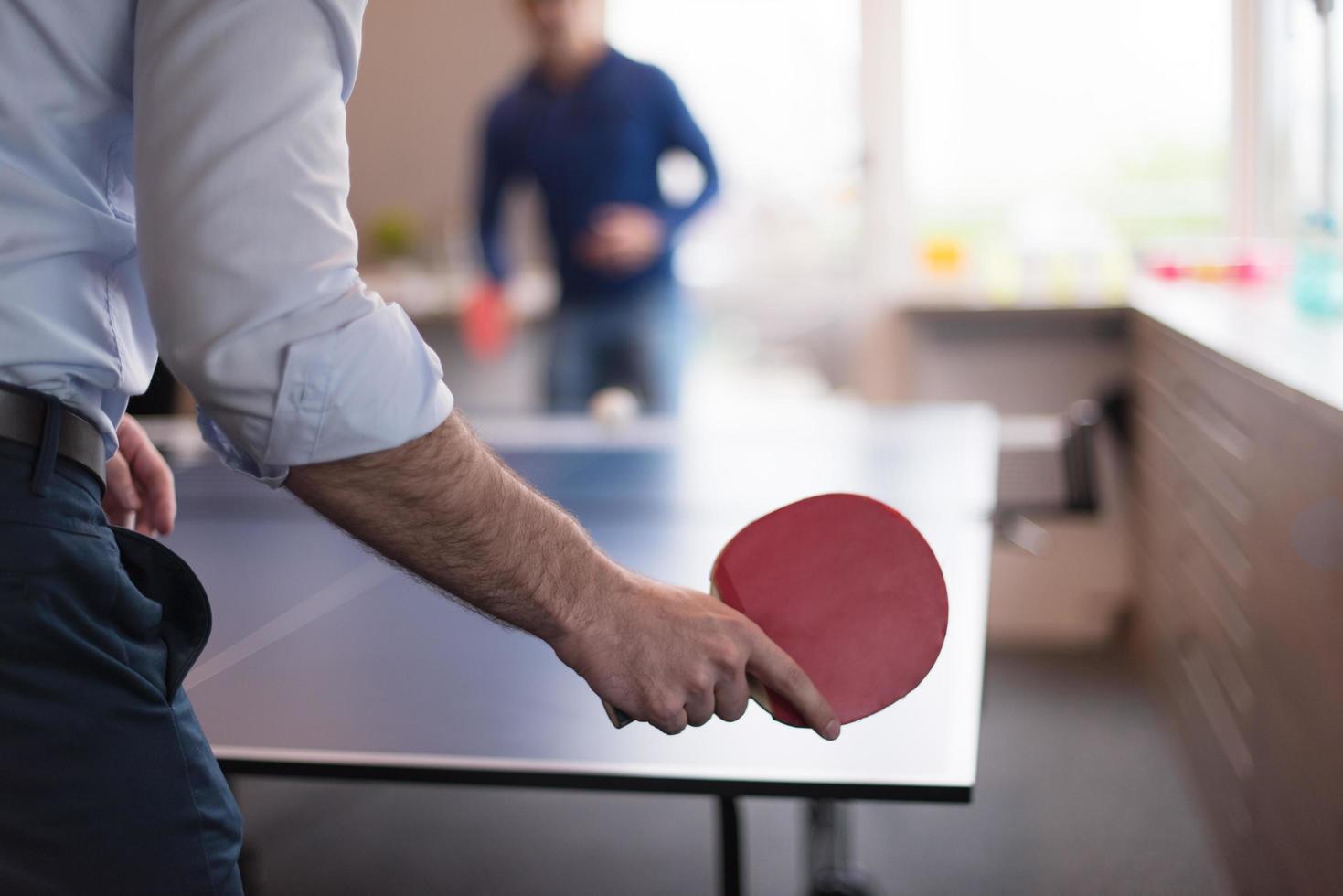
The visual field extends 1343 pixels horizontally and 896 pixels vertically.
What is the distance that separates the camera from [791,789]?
3.61 ft

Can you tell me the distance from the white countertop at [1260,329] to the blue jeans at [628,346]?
1.26m

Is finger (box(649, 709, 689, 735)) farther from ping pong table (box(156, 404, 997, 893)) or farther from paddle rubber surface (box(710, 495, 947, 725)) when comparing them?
ping pong table (box(156, 404, 997, 893))

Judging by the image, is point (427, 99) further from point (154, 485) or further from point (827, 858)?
point (154, 485)

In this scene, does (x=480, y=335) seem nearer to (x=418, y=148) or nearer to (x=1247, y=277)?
(x=418, y=148)

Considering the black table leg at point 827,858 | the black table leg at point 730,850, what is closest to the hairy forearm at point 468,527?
the black table leg at point 730,850

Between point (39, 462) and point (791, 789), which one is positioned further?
point (791, 789)

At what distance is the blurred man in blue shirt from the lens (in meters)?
3.81

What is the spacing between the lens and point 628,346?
3.85 metres

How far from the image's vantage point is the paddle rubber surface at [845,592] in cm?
95

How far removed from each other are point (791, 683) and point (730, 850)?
58cm

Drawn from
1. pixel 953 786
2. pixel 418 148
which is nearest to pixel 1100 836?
pixel 953 786

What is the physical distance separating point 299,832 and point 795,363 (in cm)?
263

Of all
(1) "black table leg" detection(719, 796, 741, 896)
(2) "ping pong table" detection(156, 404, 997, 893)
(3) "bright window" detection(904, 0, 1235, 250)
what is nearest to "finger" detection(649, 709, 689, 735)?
(2) "ping pong table" detection(156, 404, 997, 893)

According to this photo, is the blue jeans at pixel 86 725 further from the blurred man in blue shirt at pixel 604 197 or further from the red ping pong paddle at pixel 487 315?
the red ping pong paddle at pixel 487 315
